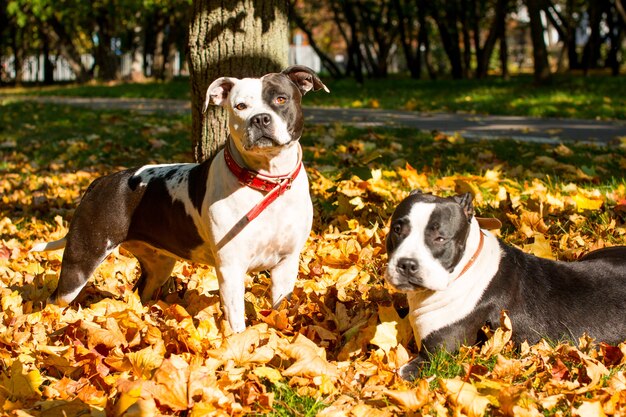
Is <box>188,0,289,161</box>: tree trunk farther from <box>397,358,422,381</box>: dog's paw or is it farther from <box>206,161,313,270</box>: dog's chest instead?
<box>397,358,422,381</box>: dog's paw

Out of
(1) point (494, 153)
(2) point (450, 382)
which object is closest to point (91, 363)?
(2) point (450, 382)

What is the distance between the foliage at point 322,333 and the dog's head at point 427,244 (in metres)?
0.41

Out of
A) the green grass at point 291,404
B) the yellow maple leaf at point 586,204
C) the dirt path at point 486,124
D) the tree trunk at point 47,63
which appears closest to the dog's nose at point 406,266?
the green grass at point 291,404

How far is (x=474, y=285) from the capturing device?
3.54 metres

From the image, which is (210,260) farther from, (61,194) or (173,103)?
(173,103)

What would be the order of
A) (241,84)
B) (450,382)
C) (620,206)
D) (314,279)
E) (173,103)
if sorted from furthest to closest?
(173,103), (620,206), (314,279), (241,84), (450,382)

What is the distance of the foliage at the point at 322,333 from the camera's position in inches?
125

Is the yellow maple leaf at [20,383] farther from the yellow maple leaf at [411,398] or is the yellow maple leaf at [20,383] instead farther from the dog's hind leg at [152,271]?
the yellow maple leaf at [411,398]

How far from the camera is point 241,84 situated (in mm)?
3941

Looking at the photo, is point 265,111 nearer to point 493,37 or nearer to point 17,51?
point 493,37

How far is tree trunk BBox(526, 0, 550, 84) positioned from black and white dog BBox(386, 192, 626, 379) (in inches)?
500

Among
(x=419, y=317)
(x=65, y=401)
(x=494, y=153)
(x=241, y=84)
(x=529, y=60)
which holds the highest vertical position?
(x=529, y=60)

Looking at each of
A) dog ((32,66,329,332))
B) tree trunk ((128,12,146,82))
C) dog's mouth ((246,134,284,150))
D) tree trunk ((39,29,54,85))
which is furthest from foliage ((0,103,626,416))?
tree trunk ((39,29,54,85))

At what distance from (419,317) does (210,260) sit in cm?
124
